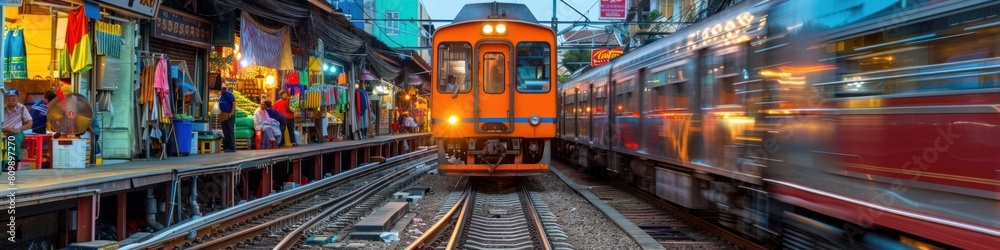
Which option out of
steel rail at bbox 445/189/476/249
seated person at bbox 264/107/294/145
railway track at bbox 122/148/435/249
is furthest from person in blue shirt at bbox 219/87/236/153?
steel rail at bbox 445/189/476/249

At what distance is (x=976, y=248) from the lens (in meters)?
2.93

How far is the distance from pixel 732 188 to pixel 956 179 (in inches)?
139

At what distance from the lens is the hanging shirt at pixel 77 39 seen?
340 inches

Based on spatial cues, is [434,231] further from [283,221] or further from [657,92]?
[657,92]

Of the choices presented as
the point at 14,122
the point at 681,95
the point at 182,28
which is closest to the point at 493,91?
the point at 681,95

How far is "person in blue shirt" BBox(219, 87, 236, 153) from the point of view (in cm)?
1252

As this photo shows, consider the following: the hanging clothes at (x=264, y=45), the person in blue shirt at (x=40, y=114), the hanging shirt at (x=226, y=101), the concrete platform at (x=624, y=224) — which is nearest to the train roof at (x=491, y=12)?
the concrete platform at (x=624, y=224)

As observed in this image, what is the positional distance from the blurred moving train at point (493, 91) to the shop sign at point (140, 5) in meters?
4.32

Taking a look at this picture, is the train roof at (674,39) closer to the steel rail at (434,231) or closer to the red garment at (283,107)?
the steel rail at (434,231)

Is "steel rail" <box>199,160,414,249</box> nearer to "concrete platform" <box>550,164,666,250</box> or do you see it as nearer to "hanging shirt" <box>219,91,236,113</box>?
"hanging shirt" <box>219,91,236,113</box>

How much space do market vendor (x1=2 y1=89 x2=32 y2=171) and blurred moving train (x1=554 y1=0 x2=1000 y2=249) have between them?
25.8 ft

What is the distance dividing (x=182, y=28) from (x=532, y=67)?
5.97 meters

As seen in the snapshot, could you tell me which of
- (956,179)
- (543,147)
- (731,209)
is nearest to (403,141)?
(543,147)

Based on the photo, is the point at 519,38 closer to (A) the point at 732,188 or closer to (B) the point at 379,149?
(A) the point at 732,188
